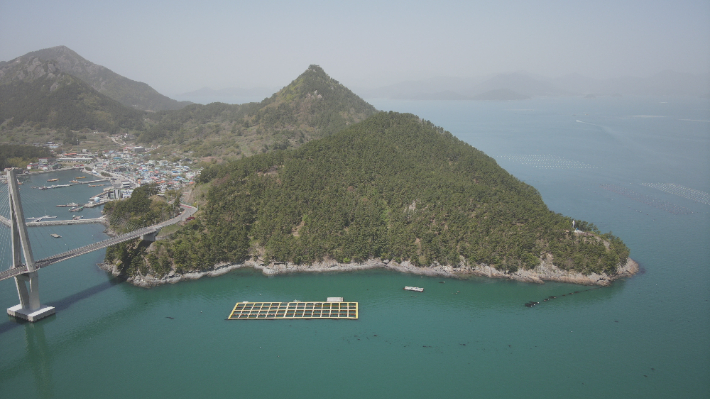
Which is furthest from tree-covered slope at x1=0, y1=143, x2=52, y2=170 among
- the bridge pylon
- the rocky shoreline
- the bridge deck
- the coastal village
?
the bridge pylon

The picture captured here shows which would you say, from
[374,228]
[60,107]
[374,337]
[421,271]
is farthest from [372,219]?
[60,107]

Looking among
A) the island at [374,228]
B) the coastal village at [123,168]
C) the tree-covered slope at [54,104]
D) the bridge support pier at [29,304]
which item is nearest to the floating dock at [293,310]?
the island at [374,228]

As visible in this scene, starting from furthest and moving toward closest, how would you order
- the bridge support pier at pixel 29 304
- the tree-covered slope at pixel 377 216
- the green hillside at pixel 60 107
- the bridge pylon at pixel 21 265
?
the green hillside at pixel 60 107 < the tree-covered slope at pixel 377 216 < the bridge support pier at pixel 29 304 < the bridge pylon at pixel 21 265

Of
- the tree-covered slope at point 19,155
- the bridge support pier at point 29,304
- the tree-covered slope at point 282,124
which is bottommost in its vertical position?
the bridge support pier at point 29,304

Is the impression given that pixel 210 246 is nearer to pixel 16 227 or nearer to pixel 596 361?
pixel 16 227

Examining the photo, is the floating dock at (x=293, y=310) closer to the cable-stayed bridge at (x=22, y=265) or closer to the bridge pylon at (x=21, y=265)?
the cable-stayed bridge at (x=22, y=265)

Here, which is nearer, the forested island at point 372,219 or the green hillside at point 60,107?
the forested island at point 372,219

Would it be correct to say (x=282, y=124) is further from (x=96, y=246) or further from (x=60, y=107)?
(x=60, y=107)

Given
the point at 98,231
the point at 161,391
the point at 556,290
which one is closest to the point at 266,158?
the point at 98,231
